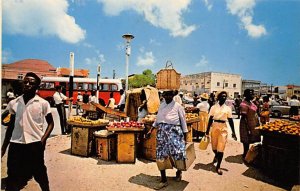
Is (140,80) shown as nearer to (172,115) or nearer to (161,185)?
(172,115)

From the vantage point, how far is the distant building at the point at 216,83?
53000 millimetres

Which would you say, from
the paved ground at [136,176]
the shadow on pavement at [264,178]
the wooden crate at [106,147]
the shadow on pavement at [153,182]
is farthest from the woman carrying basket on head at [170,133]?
the shadow on pavement at [264,178]

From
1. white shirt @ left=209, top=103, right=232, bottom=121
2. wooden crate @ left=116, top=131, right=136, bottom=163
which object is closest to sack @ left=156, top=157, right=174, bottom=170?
wooden crate @ left=116, top=131, right=136, bottom=163

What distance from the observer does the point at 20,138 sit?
2986 millimetres

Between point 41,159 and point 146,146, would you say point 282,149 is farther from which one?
point 41,159

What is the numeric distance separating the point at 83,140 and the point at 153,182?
7.43 ft

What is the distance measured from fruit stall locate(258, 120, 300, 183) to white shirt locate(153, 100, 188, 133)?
2046 millimetres

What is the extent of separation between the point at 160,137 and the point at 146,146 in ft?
5.24

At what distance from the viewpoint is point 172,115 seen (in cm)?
434

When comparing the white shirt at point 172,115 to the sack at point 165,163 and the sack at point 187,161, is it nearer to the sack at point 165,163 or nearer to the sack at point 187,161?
the sack at point 187,161

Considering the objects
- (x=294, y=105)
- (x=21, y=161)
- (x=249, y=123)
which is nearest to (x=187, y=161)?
(x=249, y=123)

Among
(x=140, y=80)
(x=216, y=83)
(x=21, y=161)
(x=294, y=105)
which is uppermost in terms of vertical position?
(x=140, y=80)

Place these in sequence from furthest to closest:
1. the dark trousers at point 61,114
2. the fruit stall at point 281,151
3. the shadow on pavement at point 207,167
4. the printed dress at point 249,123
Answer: the dark trousers at point 61,114 < the printed dress at point 249,123 < the shadow on pavement at point 207,167 < the fruit stall at point 281,151

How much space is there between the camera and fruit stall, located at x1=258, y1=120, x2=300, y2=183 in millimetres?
4645
